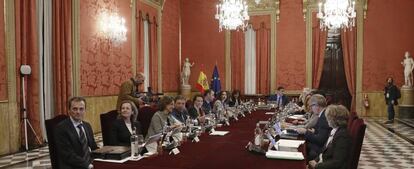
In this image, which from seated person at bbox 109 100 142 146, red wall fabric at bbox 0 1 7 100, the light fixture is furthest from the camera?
the light fixture

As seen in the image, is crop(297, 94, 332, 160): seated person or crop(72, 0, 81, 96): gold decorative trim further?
crop(72, 0, 81, 96): gold decorative trim

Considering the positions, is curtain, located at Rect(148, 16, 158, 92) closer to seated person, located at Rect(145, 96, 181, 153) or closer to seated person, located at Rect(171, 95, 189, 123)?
seated person, located at Rect(171, 95, 189, 123)

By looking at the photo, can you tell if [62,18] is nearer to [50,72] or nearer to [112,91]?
[50,72]

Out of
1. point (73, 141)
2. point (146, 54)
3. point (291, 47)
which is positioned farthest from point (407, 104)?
point (73, 141)

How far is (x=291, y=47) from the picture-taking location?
1285cm

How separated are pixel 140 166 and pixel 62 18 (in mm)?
6013

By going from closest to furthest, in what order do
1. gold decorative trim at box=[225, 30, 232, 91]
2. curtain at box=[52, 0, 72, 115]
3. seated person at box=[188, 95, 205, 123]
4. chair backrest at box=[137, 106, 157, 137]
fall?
chair backrest at box=[137, 106, 157, 137], seated person at box=[188, 95, 205, 123], curtain at box=[52, 0, 72, 115], gold decorative trim at box=[225, 30, 232, 91]

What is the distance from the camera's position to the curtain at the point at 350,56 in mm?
12344

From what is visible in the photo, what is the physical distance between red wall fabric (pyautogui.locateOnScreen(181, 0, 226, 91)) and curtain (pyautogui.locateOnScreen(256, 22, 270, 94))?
1236mm

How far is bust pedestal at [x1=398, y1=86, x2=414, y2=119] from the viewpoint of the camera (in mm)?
11602

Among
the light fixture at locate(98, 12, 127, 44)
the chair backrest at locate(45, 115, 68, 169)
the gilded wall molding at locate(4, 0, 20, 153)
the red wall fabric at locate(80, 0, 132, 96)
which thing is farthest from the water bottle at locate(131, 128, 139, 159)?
the light fixture at locate(98, 12, 127, 44)

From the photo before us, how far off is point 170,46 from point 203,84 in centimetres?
171

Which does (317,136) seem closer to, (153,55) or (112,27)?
(112,27)

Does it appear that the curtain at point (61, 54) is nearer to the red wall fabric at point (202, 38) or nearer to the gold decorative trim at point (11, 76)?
the gold decorative trim at point (11, 76)
